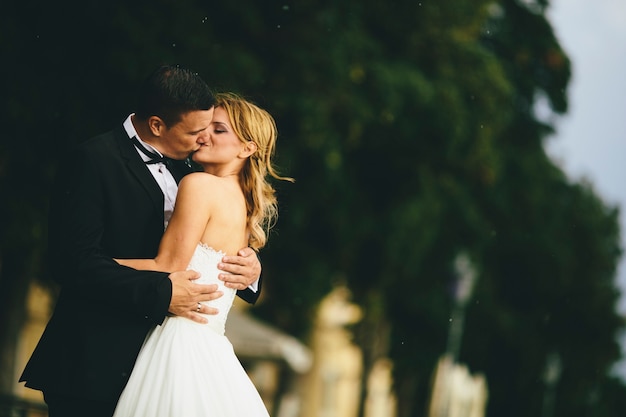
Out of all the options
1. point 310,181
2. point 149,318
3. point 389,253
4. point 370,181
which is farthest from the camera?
point 389,253

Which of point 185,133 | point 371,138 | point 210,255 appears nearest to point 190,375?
point 210,255

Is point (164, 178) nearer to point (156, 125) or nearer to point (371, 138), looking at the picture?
point (156, 125)

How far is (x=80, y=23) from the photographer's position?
9.83 m

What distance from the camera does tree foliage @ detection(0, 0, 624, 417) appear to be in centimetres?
995

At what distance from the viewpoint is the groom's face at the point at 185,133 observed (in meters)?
4.23

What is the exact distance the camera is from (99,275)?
401 centimetres

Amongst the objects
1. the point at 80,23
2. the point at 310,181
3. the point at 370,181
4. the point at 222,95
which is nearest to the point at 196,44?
the point at 80,23

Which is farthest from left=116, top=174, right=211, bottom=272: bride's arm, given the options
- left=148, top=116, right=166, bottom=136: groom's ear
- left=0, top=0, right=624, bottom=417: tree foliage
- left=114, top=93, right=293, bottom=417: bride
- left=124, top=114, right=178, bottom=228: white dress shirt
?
left=0, top=0, right=624, bottom=417: tree foliage

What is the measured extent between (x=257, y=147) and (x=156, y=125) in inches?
16.0

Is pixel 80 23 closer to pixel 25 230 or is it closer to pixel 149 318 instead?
pixel 25 230

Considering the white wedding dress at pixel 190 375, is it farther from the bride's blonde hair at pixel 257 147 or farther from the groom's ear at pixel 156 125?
the groom's ear at pixel 156 125

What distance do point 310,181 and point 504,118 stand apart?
3.23 meters

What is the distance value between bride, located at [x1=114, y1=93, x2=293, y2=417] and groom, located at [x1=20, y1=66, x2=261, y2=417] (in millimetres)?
73

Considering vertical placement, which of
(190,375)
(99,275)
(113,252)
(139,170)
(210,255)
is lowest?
(190,375)
